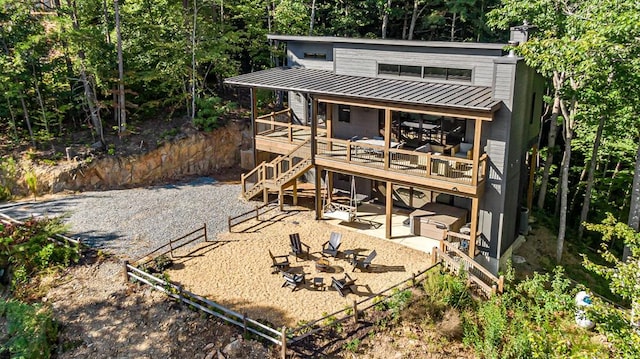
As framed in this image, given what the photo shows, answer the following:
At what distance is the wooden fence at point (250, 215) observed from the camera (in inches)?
834

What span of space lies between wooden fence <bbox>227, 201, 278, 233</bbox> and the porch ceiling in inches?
223

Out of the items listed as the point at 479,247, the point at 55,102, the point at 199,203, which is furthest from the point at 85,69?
the point at 479,247

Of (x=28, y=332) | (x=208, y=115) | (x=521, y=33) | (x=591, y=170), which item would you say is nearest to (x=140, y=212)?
(x=28, y=332)

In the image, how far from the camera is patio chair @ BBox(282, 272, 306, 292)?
1692 cm

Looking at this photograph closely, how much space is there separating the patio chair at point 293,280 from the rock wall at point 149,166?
13.1 m

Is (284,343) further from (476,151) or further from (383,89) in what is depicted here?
(383,89)

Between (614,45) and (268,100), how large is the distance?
2229 centimetres

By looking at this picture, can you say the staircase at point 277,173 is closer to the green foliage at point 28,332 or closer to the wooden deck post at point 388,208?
the wooden deck post at point 388,208

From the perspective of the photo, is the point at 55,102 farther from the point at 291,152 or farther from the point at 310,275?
the point at 310,275

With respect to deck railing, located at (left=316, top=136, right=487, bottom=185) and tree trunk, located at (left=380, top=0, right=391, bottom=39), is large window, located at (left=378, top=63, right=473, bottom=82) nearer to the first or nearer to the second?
deck railing, located at (left=316, top=136, right=487, bottom=185)

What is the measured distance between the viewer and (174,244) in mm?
19922

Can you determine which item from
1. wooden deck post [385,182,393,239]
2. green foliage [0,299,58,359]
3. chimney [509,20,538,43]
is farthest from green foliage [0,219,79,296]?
chimney [509,20,538,43]

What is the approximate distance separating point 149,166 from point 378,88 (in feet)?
45.9

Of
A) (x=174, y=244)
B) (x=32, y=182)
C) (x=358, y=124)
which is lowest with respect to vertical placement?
(x=174, y=244)
